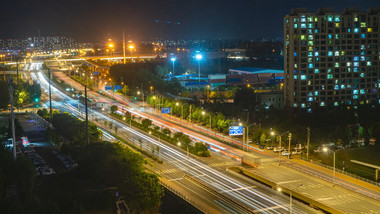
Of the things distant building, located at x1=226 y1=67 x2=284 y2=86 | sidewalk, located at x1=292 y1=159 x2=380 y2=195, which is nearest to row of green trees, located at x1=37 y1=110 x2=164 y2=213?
sidewalk, located at x1=292 y1=159 x2=380 y2=195

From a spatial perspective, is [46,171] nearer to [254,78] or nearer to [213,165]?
[213,165]

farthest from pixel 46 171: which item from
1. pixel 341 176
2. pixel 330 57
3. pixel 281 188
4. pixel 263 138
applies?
pixel 330 57

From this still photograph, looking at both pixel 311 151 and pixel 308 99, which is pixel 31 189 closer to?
pixel 311 151

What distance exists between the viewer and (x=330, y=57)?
45219 mm

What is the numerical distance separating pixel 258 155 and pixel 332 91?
20.3 metres

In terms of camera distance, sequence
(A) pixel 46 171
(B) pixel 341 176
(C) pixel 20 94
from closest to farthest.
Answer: (A) pixel 46 171 → (B) pixel 341 176 → (C) pixel 20 94

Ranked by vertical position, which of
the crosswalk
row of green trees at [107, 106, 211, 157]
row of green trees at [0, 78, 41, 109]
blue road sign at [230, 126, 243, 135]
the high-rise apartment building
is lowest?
the crosswalk

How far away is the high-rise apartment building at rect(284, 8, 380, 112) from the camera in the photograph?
4450 centimetres

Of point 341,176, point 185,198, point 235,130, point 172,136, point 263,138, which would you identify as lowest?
point 341,176

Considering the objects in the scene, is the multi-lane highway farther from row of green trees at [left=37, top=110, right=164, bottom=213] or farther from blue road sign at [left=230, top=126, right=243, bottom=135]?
row of green trees at [left=37, top=110, right=164, bottom=213]

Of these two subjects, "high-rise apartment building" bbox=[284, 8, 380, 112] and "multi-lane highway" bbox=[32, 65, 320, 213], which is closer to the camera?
"multi-lane highway" bbox=[32, 65, 320, 213]

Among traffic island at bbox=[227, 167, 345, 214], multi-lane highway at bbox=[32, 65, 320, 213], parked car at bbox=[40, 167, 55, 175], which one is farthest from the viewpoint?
parked car at bbox=[40, 167, 55, 175]

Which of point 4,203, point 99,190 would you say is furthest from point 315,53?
point 4,203

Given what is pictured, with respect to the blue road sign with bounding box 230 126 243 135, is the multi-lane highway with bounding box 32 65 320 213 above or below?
below
